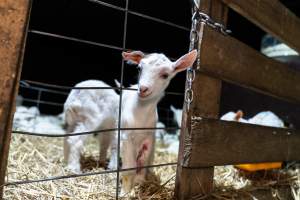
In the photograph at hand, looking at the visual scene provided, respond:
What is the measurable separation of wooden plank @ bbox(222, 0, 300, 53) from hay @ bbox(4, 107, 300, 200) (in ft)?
4.51

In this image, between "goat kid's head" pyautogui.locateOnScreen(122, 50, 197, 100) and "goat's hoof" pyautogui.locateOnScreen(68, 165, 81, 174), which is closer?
"goat kid's head" pyautogui.locateOnScreen(122, 50, 197, 100)

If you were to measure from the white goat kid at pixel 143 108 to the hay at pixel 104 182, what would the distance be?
157 mm

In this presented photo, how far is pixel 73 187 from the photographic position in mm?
2385

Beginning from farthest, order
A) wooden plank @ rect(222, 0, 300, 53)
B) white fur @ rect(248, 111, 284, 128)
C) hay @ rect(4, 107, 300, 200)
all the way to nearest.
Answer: white fur @ rect(248, 111, 284, 128) < wooden plank @ rect(222, 0, 300, 53) < hay @ rect(4, 107, 300, 200)

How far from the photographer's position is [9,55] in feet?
5.09

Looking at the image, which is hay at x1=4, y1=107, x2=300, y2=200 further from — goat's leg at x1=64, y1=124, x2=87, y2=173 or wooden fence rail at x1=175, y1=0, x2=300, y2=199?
wooden fence rail at x1=175, y1=0, x2=300, y2=199

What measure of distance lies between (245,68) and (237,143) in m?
0.60

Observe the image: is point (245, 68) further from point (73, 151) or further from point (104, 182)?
point (73, 151)

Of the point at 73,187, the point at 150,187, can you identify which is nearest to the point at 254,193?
the point at 150,187

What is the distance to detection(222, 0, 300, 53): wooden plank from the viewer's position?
104 inches

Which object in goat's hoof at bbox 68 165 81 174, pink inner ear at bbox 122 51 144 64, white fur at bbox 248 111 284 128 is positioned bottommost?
goat's hoof at bbox 68 165 81 174

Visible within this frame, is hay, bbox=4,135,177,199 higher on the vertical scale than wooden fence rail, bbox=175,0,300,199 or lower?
lower

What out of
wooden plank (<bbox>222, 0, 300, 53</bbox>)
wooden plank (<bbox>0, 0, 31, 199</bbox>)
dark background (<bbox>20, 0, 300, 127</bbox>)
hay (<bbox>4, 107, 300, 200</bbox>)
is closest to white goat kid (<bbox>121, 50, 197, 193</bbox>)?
hay (<bbox>4, 107, 300, 200</bbox>)

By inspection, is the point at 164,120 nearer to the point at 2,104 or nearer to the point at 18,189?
the point at 18,189
